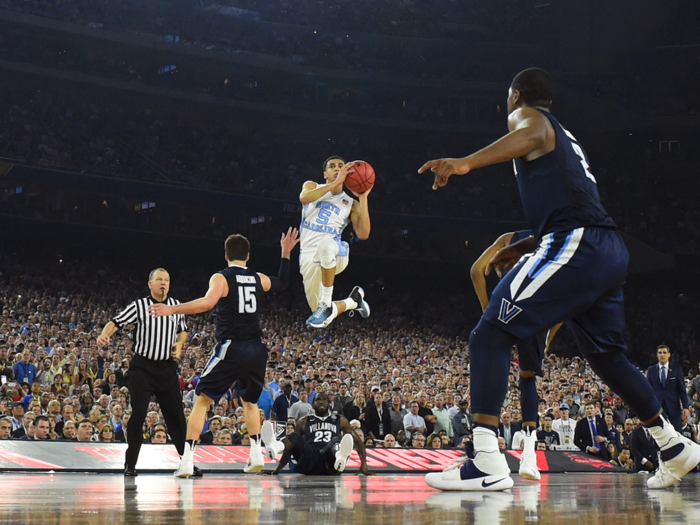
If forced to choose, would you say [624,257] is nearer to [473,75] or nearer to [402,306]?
[402,306]

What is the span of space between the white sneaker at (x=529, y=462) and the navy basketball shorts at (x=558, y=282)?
2005 millimetres

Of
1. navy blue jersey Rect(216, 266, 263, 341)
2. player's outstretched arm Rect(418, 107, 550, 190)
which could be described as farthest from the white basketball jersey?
player's outstretched arm Rect(418, 107, 550, 190)

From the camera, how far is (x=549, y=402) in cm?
1483

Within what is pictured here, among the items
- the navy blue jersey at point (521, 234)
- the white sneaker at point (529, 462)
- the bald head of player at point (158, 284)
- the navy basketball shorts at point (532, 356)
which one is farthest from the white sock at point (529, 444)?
the bald head of player at point (158, 284)

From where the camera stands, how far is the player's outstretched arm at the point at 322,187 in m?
7.57

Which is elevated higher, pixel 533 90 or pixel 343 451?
pixel 533 90

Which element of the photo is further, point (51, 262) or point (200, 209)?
point (200, 209)

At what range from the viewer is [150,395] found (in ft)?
22.1

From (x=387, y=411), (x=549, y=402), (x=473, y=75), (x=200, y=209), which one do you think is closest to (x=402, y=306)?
(x=200, y=209)

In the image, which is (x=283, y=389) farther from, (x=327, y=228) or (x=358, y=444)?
(x=327, y=228)

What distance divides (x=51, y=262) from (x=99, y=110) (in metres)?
6.83

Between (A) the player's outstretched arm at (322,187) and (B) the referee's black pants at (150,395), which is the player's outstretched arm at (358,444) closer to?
(B) the referee's black pants at (150,395)

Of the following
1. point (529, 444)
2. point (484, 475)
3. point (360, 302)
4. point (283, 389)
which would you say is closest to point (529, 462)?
point (529, 444)

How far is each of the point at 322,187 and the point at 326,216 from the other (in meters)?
0.46
